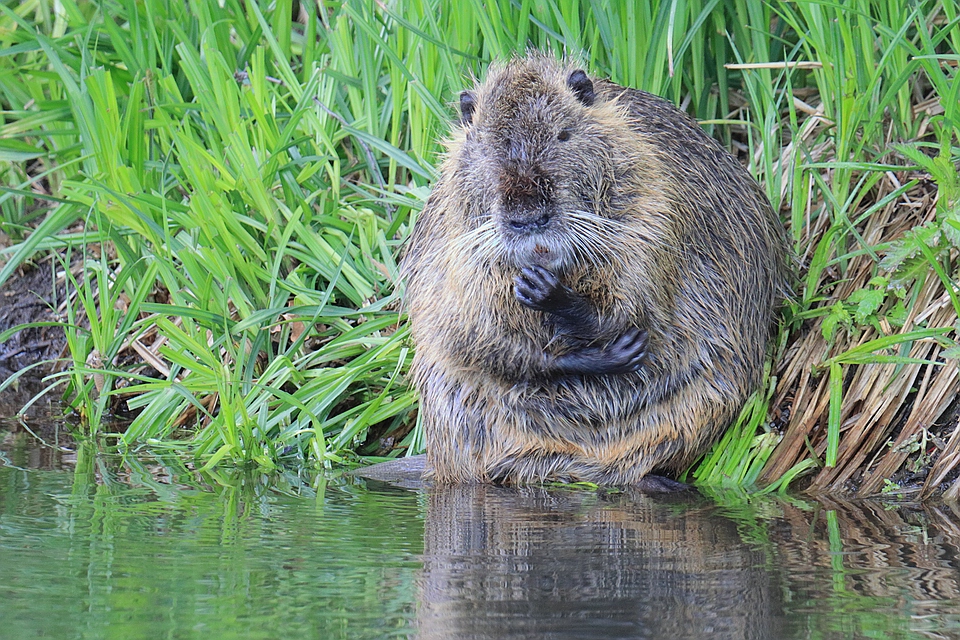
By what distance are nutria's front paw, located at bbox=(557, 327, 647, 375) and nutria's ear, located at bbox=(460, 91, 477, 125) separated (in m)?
0.57

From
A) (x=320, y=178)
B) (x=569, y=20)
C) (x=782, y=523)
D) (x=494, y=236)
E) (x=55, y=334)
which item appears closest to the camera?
(x=782, y=523)

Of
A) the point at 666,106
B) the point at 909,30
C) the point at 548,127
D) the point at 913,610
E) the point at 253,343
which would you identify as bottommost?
the point at 913,610

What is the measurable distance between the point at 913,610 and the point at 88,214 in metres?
2.60

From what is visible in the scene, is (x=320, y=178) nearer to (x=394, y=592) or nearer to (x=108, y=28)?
(x=108, y=28)

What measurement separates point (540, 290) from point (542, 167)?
26 centimetres

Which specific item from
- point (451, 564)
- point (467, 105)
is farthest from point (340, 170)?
point (451, 564)

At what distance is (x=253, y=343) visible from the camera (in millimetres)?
3260

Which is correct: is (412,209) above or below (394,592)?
above

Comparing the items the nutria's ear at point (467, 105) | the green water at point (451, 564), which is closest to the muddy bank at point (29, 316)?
the green water at point (451, 564)

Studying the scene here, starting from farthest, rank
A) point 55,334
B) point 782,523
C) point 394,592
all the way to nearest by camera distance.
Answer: point 55,334
point 782,523
point 394,592

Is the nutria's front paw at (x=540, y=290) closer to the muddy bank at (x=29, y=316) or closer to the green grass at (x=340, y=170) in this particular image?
the green grass at (x=340, y=170)

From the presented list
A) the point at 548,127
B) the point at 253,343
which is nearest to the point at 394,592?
the point at 548,127

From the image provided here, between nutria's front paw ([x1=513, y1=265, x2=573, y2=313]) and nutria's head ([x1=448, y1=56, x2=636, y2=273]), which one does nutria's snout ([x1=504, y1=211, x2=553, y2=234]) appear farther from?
nutria's front paw ([x1=513, y1=265, x2=573, y2=313])

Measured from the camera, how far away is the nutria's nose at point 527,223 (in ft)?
8.29
